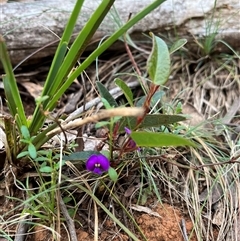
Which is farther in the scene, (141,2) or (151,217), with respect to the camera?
(141,2)

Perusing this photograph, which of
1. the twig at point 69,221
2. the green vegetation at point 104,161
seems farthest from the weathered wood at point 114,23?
the twig at point 69,221

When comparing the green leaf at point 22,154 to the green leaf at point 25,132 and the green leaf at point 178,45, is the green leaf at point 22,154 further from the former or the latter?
the green leaf at point 178,45

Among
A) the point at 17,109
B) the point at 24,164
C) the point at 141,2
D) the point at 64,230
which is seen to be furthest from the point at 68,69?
the point at 141,2

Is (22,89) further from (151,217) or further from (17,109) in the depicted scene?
(151,217)

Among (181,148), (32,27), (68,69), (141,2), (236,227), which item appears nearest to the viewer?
(68,69)

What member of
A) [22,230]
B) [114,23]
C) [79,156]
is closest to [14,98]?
[79,156]

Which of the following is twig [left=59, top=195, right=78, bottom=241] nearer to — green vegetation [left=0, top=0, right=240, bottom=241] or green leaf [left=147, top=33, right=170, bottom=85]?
green vegetation [left=0, top=0, right=240, bottom=241]
